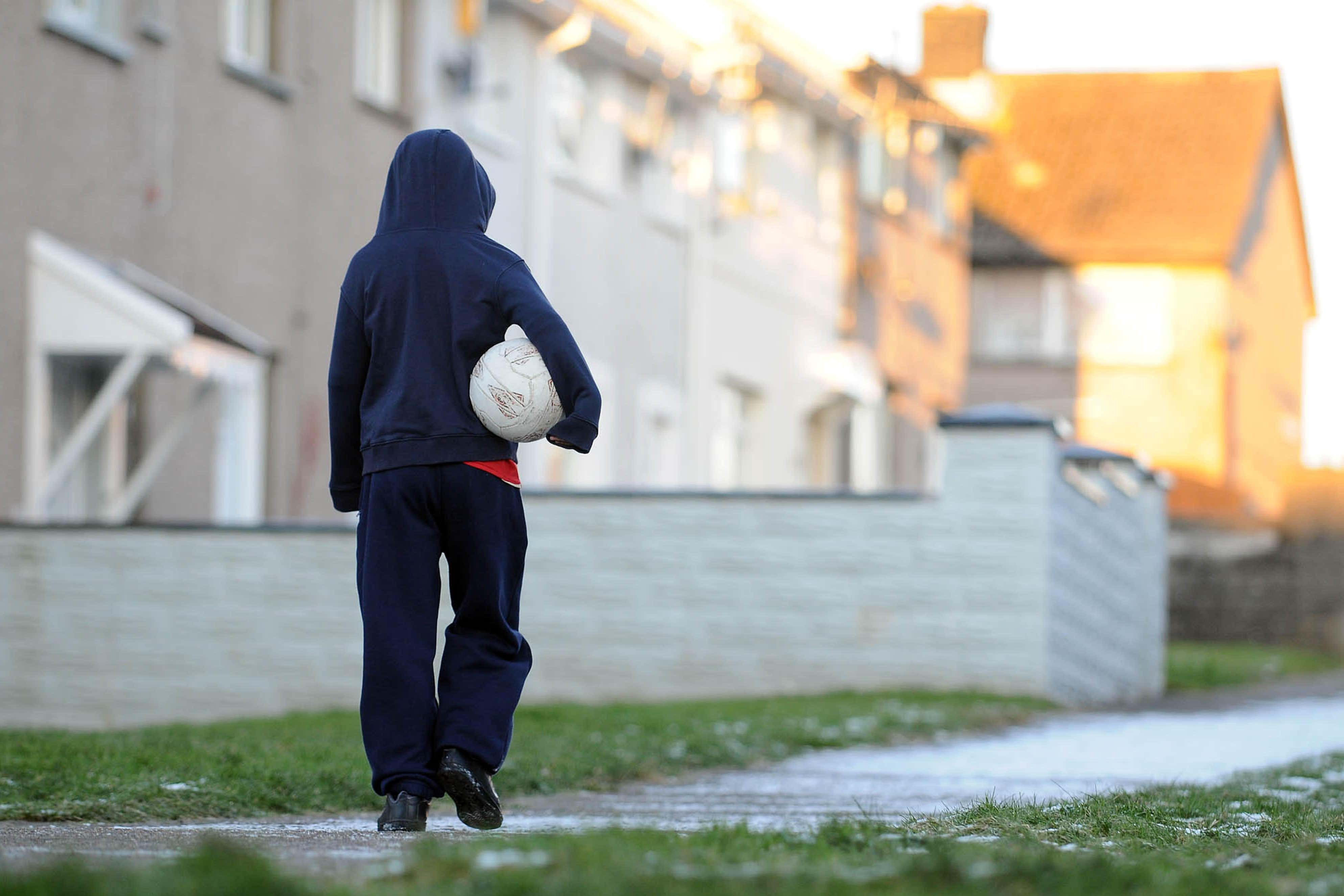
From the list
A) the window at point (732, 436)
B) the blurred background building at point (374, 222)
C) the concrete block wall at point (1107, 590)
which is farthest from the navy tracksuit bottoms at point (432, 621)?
the window at point (732, 436)

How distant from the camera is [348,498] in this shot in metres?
A: 6.42

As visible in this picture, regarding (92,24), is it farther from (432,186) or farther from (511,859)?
(511,859)

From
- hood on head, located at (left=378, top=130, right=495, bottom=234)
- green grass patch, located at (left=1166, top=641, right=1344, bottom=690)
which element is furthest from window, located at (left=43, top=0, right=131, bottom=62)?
green grass patch, located at (left=1166, top=641, right=1344, bottom=690)

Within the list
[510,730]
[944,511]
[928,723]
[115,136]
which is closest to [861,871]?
[510,730]

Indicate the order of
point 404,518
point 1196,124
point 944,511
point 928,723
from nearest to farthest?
point 404,518 < point 928,723 < point 944,511 < point 1196,124

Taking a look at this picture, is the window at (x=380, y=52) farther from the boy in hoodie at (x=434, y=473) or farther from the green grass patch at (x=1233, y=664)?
the boy in hoodie at (x=434, y=473)

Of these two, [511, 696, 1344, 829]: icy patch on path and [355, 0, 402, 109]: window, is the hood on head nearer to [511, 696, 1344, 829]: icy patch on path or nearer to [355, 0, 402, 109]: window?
[511, 696, 1344, 829]: icy patch on path

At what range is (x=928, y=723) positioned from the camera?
1237 centimetres

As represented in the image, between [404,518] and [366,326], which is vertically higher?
[366,326]

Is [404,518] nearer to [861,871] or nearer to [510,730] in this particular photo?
[510,730]

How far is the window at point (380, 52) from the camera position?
63.8ft

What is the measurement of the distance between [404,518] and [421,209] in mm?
875

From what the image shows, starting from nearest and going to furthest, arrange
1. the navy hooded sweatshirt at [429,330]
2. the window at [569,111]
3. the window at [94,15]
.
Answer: the navy hooded sweatshirt at [429,330] < the window at [94,15] < the window at [569,111]

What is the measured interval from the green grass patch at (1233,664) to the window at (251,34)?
9.03 meters
